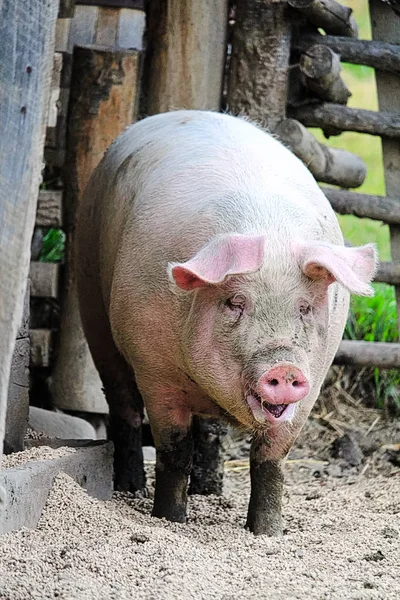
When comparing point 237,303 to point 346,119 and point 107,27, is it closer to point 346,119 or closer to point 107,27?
point 346,119

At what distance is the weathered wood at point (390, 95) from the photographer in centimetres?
580

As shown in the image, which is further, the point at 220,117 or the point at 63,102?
the point at 63,102

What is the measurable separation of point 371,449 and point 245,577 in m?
2.72

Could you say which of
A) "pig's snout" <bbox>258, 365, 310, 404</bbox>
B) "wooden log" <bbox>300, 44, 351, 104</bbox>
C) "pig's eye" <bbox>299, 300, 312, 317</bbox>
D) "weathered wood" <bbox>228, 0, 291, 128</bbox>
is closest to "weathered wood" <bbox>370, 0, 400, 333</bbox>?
"wooden log" <bbox>300, 44, 351, 104</bbox>

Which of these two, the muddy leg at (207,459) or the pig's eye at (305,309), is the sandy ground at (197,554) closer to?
the muddy leg at (207,459)

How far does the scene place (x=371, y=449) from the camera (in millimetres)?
5762

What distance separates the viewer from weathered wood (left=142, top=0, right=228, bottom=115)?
5406 mm

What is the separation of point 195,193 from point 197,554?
4.51 feet

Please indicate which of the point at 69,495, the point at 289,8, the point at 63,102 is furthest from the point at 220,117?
the point at 69,495

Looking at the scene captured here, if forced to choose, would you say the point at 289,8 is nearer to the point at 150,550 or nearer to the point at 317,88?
the point at 317,88

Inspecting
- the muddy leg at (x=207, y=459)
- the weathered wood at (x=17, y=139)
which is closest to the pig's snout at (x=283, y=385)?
the weathered wood at (x=17, y=139)

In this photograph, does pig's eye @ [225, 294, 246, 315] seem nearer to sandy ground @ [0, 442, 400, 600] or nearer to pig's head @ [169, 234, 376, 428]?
pig's head @ [169, 234, 376, 428]

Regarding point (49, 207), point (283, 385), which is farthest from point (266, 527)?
point (49, 207)

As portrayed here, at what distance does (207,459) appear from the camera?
16.0 feet
